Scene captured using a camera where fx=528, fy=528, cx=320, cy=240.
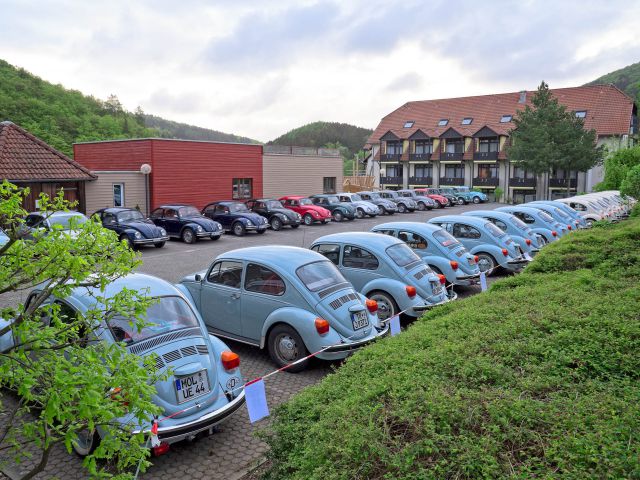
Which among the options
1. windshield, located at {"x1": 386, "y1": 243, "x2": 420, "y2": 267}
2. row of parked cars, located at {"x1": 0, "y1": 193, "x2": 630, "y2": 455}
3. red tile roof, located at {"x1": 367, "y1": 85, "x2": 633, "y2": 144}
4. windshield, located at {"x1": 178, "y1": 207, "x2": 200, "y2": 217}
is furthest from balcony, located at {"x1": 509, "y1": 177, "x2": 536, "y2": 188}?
windshield, located at {"x1": 386, "y1": 243, "x2": 420, "y2": 267}

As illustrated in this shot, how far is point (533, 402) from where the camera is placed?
12.3 ft

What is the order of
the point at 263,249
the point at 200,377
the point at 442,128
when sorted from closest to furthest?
1. the point at 200,377
2. the point at 263,249
3. the point at 442,128

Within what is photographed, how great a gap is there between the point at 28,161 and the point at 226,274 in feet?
55.3

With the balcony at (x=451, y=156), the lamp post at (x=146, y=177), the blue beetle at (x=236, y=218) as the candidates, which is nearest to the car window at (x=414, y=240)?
the blue beetle at (x=236, y=218)

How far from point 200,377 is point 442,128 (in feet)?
190

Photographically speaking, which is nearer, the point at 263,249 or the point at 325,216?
the point at 263,249

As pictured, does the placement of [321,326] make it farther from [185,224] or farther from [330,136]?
[330,136]

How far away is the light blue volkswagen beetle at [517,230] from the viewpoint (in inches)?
630

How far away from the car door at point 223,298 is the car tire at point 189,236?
44.8ft

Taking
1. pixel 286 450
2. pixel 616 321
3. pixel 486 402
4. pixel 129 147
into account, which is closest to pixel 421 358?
pixel 486 402

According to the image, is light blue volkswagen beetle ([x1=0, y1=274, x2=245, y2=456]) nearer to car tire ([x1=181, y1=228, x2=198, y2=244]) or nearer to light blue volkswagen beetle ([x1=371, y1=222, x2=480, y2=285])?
light blue volkswagen beetle ([x1=371, y1=222, x2=480, y2=285])

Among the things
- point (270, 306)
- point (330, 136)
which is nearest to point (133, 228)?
point (270, 306)

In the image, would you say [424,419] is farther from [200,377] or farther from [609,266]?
[609,266]

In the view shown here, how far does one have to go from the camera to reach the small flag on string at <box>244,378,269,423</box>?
5.32 m
